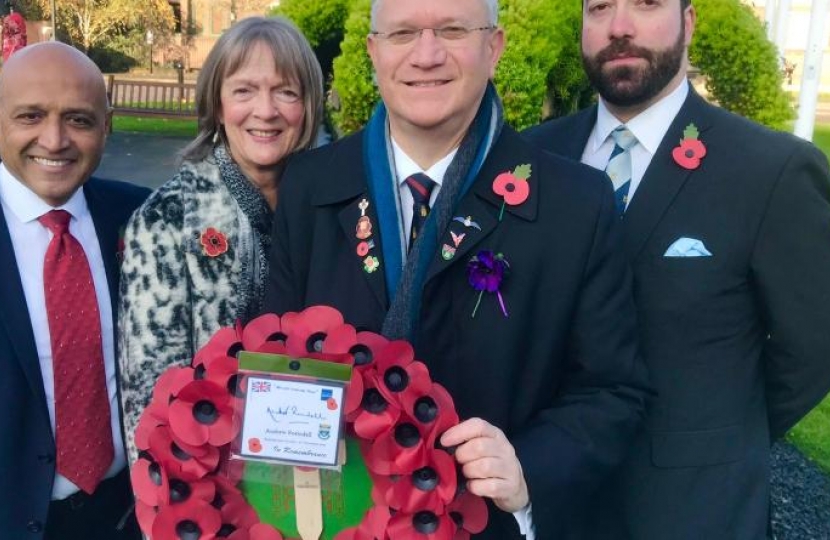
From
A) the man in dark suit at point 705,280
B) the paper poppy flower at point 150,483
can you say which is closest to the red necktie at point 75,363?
the paper poppy flower at point 150,483

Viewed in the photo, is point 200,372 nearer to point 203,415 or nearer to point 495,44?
point 203,415

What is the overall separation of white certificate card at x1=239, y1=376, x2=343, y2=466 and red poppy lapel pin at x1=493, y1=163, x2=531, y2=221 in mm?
686

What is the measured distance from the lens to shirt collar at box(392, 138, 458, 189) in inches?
87.2

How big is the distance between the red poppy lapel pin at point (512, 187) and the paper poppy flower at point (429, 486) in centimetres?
67

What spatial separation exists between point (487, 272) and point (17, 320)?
4.95 ft

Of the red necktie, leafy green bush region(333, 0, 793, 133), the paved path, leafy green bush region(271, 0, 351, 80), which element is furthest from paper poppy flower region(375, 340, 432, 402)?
the paved path

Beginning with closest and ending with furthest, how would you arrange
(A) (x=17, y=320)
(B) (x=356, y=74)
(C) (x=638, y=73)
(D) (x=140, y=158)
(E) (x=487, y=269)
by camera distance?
(E) (x=487, y=269)
(A) (x=17, y=320)
(C) (x=638, y=73)
(B) (x=356, y=74)
(D) (x=140, y=158)

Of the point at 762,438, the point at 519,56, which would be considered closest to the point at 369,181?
the point at 762,438

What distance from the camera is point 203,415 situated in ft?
6.22

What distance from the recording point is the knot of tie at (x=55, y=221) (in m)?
2.77

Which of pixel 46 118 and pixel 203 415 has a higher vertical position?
pixel 46 118

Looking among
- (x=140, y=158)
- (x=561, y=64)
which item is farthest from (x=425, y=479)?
(x=140, y=158)

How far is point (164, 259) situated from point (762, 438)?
1.99 metres

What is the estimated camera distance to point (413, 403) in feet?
6.00
